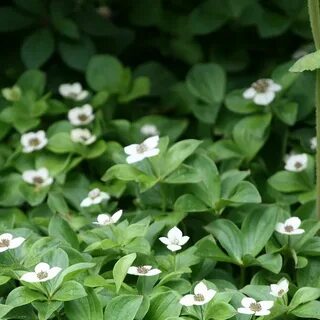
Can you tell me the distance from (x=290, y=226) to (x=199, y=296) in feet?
0.91

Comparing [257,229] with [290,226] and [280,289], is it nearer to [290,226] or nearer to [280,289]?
[290,226]

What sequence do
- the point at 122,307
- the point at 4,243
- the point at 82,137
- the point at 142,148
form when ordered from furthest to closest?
the point at 82,137
the point at 142,148
the point at 4,243
the point at 122,307

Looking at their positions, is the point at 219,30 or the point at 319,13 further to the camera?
the point at 219,30

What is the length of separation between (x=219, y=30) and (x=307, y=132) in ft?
1.68

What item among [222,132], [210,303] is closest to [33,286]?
[210,303]

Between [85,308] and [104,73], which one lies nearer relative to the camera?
[85,308]

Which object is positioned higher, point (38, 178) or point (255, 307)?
point (255, 307)

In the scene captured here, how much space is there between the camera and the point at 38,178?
198 centimetres

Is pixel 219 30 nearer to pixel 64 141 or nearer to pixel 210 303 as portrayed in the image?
pixel 64 141

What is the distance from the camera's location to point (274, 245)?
5.46 feet

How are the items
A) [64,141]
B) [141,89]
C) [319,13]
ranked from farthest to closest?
1. [141,89]
2. [64,141]
3. [319,13]

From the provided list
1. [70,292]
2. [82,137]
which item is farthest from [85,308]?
[82,137]

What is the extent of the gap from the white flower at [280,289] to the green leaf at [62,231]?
0.38m

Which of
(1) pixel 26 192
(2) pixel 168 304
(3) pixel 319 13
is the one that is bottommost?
(1) pixel 26 192
